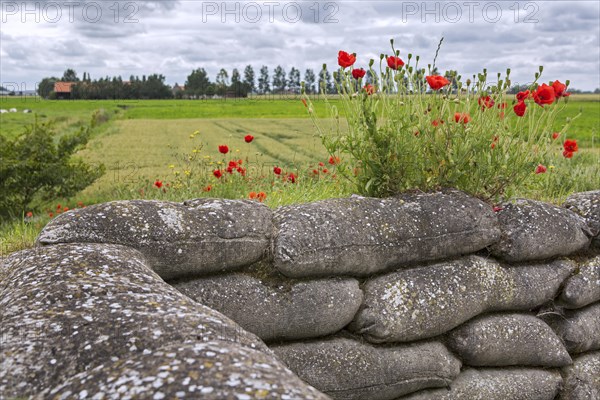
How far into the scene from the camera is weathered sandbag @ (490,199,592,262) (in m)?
4.17

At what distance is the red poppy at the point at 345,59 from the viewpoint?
4.10 m

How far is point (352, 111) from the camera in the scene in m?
4.50

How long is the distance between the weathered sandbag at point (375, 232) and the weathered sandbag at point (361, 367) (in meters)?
0.42

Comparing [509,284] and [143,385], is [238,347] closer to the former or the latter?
[143,385]

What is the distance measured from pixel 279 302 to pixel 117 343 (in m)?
1.55

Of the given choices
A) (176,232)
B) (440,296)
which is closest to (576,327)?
(440,296)

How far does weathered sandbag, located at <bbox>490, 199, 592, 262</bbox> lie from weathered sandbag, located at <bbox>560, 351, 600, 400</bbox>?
76cm

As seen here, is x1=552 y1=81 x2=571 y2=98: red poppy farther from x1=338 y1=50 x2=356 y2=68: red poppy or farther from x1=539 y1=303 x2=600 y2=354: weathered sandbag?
x1=539 y1=303 x2=600 y2=354: weathered sandbag

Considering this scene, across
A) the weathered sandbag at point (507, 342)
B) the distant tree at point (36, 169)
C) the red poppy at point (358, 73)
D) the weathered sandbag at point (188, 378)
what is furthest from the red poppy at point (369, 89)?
the distant tree at point (36, 169)

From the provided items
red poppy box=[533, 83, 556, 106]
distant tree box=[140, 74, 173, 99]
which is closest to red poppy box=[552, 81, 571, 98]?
red poppy box=[533, 83, 556, 106]

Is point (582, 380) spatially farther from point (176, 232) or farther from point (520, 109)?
point (176, 232)

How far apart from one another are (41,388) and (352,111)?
10.3 feet

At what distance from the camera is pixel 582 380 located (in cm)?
430

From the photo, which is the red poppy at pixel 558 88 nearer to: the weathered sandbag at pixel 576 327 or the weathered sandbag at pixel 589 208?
the weathered sandbag at pixel 589 208
